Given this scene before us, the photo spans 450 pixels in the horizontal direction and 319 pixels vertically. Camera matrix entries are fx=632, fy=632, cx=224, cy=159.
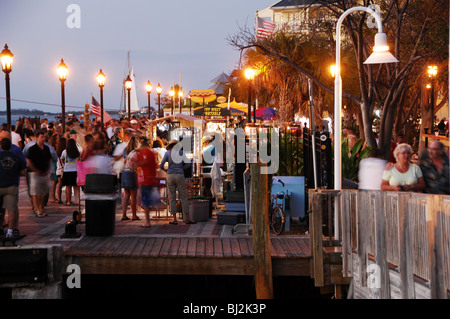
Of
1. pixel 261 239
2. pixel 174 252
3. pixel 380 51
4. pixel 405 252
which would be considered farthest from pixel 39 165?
pixel 405 252

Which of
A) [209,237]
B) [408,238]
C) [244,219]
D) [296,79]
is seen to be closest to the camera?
[408,238]

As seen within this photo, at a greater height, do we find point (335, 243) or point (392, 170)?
point (392, 170)

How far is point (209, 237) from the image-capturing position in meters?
11.1

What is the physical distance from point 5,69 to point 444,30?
14.8m

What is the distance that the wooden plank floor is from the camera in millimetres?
9727

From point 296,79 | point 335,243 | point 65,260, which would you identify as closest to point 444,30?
point 296,79

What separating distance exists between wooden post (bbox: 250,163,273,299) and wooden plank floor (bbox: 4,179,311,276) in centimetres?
18

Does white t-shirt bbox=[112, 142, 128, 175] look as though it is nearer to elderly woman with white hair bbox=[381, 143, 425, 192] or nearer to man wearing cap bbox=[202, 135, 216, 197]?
man wearing cap bbox=[202, 135, 216, 197]

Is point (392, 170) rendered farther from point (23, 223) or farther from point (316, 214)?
point (23, 223)

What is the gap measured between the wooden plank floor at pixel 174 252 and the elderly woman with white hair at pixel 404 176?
5.45 ft

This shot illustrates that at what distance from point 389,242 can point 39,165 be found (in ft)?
27.5

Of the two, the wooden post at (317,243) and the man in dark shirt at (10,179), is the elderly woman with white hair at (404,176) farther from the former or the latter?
the man in dark shirt at (10,179)

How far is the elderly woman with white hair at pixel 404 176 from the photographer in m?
9.26

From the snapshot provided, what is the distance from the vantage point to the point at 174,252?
32.3ft
